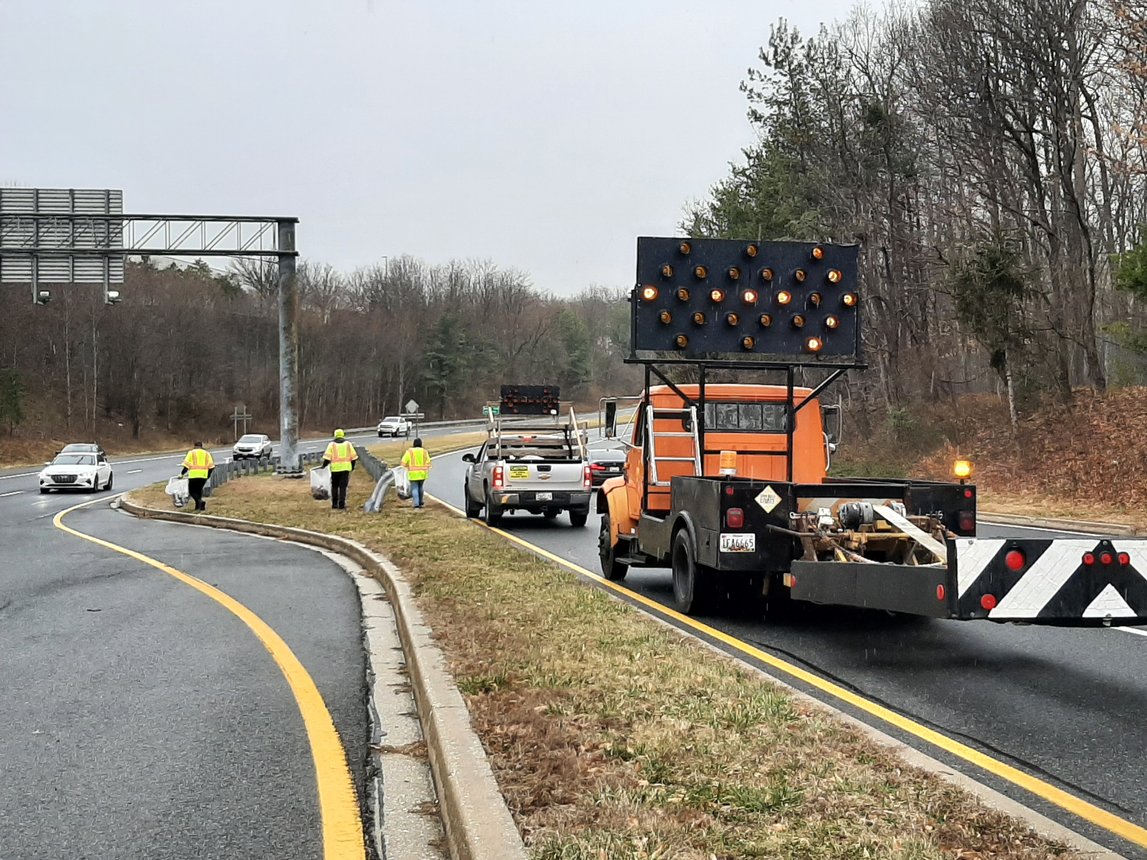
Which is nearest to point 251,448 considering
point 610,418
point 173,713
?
point 610,418

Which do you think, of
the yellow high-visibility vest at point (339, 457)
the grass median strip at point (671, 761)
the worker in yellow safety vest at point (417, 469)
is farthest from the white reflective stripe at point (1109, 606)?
the yellow high-visibility vest at point (339, 457)

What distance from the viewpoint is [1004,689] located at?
719 cm

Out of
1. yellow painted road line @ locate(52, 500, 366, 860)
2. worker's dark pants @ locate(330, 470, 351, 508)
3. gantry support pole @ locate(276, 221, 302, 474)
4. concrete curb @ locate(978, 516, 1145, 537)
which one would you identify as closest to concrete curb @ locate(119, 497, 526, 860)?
yellow painted road line @ locate(52, 500, 366, 860)

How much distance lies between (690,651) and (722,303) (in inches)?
164

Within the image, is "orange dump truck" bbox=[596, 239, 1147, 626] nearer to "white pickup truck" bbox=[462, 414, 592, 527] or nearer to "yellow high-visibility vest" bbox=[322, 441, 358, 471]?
"white pickup truck" bbox=[462, 414, 592, 527]

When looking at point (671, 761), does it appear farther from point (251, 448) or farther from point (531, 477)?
point (251, 448)

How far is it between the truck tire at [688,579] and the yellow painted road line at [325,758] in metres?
3.54

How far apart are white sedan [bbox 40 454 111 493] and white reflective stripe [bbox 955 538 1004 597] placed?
3254cm

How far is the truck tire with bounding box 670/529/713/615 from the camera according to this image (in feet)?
32.8

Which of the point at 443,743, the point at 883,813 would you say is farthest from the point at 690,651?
the point at 883,813

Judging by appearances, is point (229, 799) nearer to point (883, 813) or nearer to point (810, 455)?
point (883, 813)

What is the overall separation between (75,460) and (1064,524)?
28.9m

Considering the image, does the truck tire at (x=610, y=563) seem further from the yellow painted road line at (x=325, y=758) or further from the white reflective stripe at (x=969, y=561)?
the white reflective stripe at (x=969, y=561)

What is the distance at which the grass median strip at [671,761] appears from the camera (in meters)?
3.94
